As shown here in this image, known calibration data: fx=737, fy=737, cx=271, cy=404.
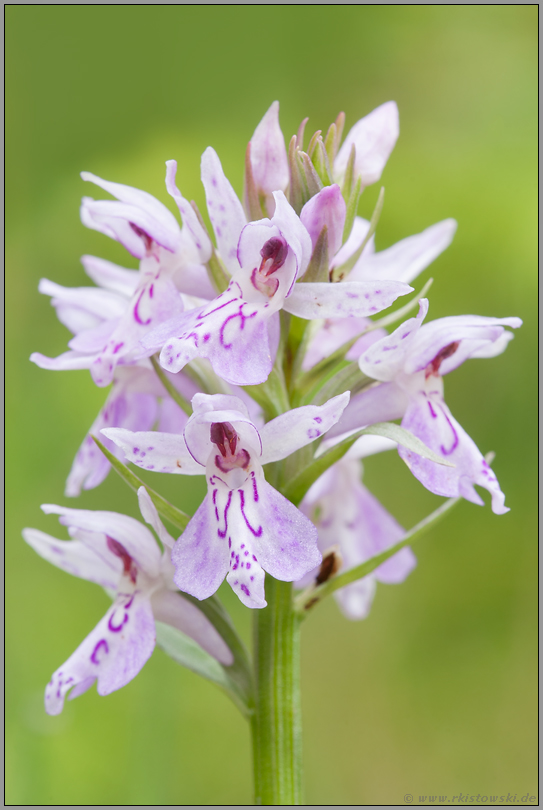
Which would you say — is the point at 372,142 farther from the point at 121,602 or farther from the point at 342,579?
the point at 121,602

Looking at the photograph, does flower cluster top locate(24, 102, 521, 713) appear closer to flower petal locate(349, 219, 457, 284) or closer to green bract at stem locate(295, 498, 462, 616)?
flower petal locate(349, 219, 457, 284)

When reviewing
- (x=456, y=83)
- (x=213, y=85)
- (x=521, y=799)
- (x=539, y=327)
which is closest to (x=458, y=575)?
(x=521, y=799)

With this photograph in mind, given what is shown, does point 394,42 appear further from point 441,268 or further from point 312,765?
point 312,765

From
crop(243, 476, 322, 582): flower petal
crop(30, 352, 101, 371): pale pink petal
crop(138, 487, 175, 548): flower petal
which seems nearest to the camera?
crop(243, 476, 322, 582): flower petal

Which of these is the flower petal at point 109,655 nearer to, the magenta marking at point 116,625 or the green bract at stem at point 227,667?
the magenta marking at point 116,625

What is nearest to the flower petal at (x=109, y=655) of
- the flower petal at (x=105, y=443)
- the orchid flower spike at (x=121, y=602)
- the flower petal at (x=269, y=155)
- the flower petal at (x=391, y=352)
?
the orchid flower spike at (x=121, y=602)

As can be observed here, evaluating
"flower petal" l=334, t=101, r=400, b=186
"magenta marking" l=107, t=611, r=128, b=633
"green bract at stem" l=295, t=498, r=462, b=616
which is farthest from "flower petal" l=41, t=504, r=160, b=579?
"flower petal" l=334, t=101, r=400, b=186

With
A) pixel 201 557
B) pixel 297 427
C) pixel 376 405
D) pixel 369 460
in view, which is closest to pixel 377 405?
pixel 376 405
